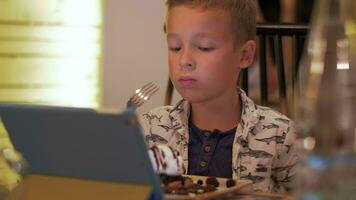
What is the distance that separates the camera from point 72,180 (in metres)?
1.00

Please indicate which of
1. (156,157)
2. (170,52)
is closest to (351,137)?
(156,157)

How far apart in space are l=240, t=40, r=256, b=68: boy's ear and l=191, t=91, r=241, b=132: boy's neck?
0.09 m

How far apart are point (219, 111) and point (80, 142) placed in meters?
0.78

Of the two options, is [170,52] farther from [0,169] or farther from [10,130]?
[10,130]

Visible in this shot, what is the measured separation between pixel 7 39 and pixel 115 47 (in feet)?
1.90

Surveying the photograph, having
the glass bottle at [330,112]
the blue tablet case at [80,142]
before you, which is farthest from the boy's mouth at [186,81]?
the glass bottle at [330,112]

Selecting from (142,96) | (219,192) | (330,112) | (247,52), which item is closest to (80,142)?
(219,192)

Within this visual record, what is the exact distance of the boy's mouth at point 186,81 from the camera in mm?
1500

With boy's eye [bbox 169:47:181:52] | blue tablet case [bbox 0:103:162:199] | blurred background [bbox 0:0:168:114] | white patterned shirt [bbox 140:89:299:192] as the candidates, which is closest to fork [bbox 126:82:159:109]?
boy's eye [bbox 169:47:181:52]

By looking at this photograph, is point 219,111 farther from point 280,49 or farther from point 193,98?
point 280,49

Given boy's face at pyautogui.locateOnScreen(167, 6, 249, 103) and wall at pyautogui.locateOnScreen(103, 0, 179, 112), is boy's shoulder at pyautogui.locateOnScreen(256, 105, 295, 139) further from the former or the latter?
wall at pyautogui.locateOnScreen(103, 0, 179, 112)

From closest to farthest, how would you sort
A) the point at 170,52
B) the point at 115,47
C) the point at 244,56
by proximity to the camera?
the point at 170,52
the point at 244,56
the point at 115,47

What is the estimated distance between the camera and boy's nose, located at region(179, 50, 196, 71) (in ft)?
4.83

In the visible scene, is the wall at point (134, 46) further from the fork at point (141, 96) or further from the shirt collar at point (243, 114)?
the fork at point (141, 96)
